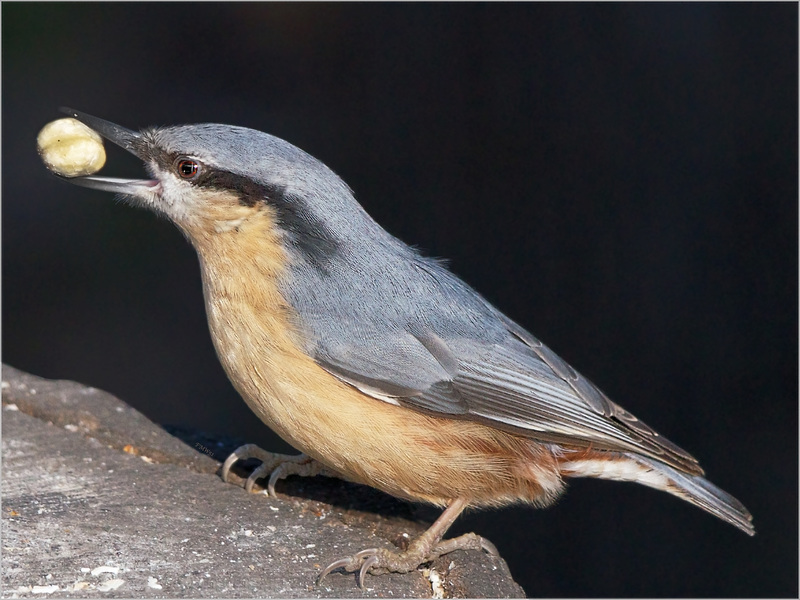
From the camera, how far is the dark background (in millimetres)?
6254

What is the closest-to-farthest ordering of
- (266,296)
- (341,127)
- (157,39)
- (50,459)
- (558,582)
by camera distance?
(266,296), (50,459), (558,582), (341,127), (157,39)

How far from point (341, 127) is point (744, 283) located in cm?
351

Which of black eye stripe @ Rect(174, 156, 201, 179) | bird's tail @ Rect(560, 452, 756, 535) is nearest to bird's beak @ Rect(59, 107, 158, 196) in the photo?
black eye stripe @ Rect(174, 156, 201, 179)

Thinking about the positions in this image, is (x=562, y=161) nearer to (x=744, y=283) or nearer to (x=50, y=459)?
(x=744, y=283)

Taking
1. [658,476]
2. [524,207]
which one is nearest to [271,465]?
[658,476]

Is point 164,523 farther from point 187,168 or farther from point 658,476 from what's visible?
point 658,476

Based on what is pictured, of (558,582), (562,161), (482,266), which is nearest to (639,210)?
(562,161)

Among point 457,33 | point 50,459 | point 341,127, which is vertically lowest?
point 50,459

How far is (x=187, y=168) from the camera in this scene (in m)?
3.27

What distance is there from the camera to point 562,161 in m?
7.69

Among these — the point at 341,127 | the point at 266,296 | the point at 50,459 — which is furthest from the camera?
the point at 341,127

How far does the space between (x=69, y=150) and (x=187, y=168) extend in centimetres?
44

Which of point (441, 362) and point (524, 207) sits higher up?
point (524, 207)

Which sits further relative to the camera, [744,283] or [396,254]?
[744,283]
